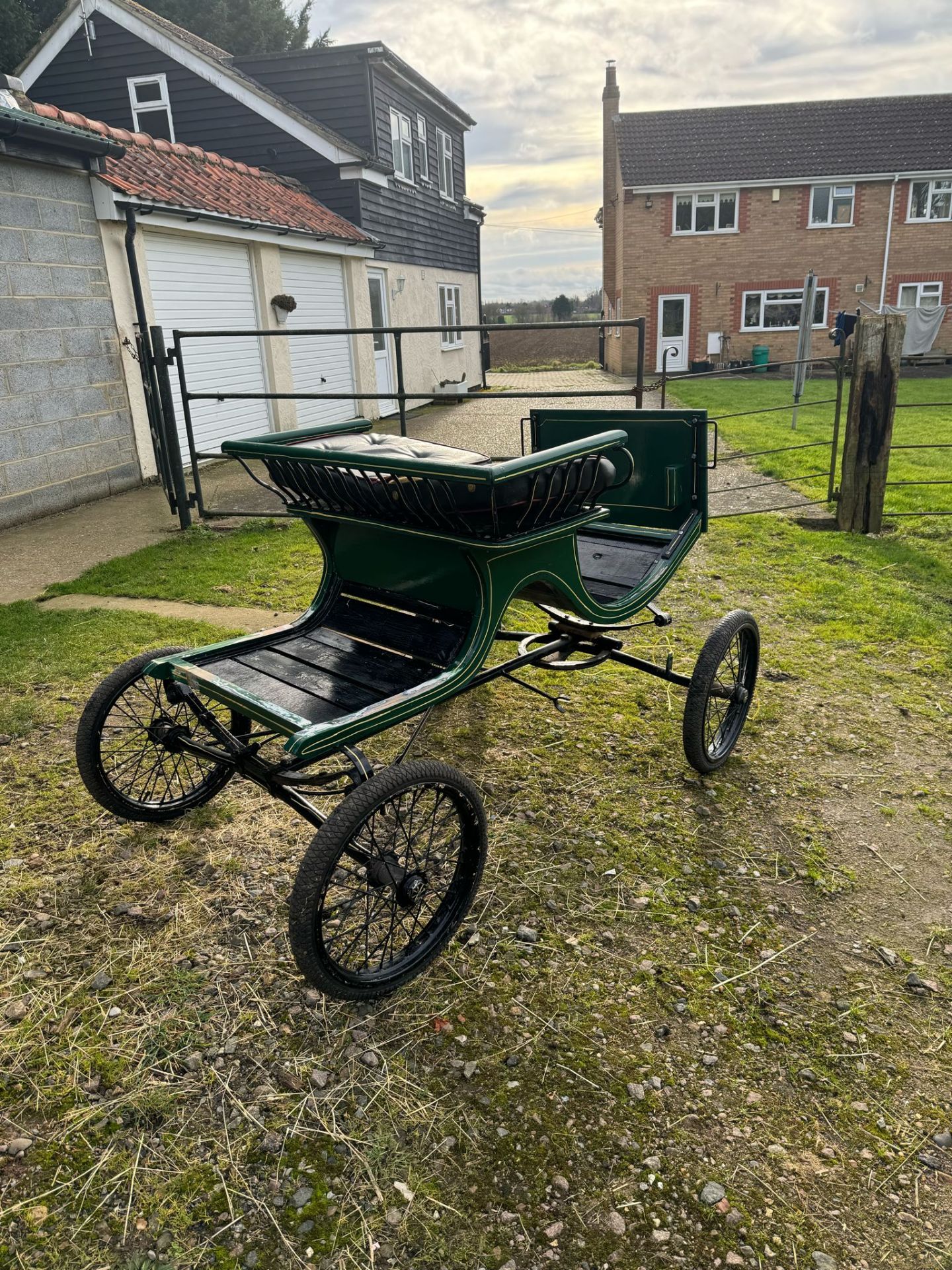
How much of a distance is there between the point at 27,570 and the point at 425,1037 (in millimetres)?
5621

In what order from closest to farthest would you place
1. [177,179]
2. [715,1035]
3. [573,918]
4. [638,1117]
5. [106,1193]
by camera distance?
1. [106,1193]
2. [638,1117]
3. [715,1035]
4. [573,918]
5. [177,179]

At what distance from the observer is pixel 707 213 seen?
2464 cm

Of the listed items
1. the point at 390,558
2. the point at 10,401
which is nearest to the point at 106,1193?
the point at 390,558

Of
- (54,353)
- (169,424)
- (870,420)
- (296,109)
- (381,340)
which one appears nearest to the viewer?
(870,420)

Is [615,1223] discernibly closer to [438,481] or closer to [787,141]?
[438,481]

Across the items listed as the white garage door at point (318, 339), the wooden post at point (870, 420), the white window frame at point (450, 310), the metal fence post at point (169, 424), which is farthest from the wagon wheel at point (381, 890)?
the white window frame at point (450, 310)

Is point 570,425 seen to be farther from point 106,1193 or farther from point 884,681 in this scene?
point 106,1193

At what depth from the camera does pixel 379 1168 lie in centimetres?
195

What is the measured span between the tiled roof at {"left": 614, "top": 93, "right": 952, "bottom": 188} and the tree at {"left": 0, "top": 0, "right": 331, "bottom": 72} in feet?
32.5

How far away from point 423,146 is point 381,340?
5.22 metres

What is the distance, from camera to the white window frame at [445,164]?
754 inches

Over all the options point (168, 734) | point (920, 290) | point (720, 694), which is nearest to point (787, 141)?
point (920, 290)

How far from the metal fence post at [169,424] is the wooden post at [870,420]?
549 cm

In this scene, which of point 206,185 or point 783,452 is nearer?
→ point 783,452
